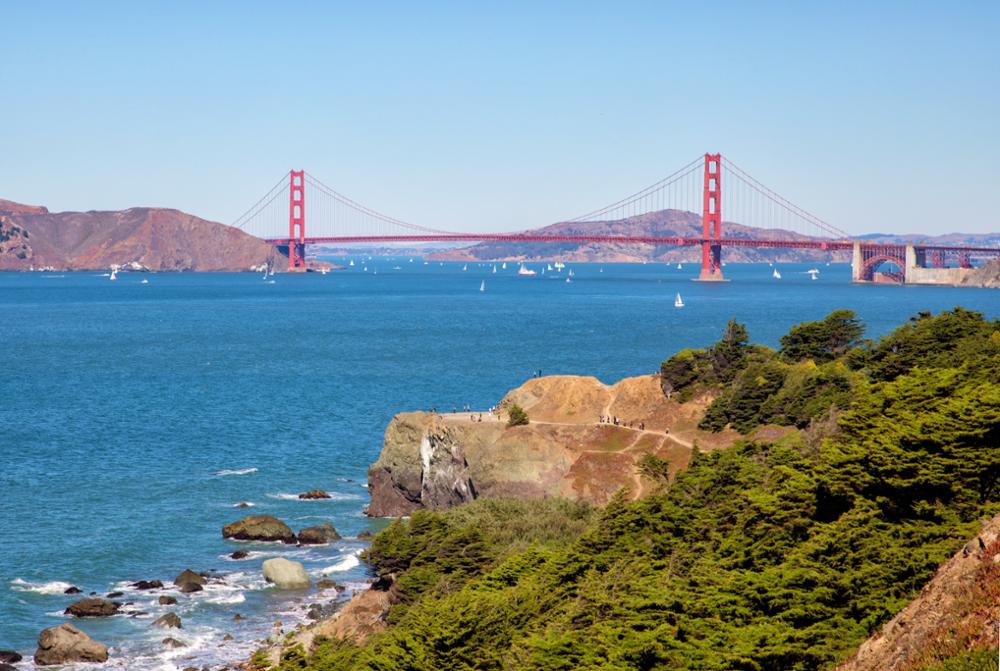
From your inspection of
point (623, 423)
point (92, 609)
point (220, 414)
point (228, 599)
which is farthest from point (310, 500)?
point (220, 414)

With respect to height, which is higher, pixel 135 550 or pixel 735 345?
pixel 735 345

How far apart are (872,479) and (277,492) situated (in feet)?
108

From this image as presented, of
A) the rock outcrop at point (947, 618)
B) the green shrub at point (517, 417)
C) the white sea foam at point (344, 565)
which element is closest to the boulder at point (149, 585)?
the white sea foam at point (344, 565)

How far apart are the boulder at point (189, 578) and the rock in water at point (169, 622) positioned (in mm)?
3624

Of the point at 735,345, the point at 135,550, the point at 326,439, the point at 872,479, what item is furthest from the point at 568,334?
the point at 872,479

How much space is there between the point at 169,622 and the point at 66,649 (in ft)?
11.5

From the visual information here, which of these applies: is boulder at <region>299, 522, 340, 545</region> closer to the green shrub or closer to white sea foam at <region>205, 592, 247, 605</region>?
white sea foam at <region>205, 592, 247, 605</region>

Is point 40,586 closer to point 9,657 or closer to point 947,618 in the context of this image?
point 9,657

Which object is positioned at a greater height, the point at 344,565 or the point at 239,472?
the point at 239,472

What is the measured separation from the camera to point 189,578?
42.2 meters

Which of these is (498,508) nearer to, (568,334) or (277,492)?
(277,492)

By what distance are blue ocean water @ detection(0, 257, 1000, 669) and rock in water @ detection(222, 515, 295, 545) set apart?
2.43 feet

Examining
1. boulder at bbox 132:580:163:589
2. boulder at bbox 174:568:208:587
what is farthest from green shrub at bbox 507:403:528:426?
boulder at bbox 132:580:163:589

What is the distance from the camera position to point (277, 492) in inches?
2176
